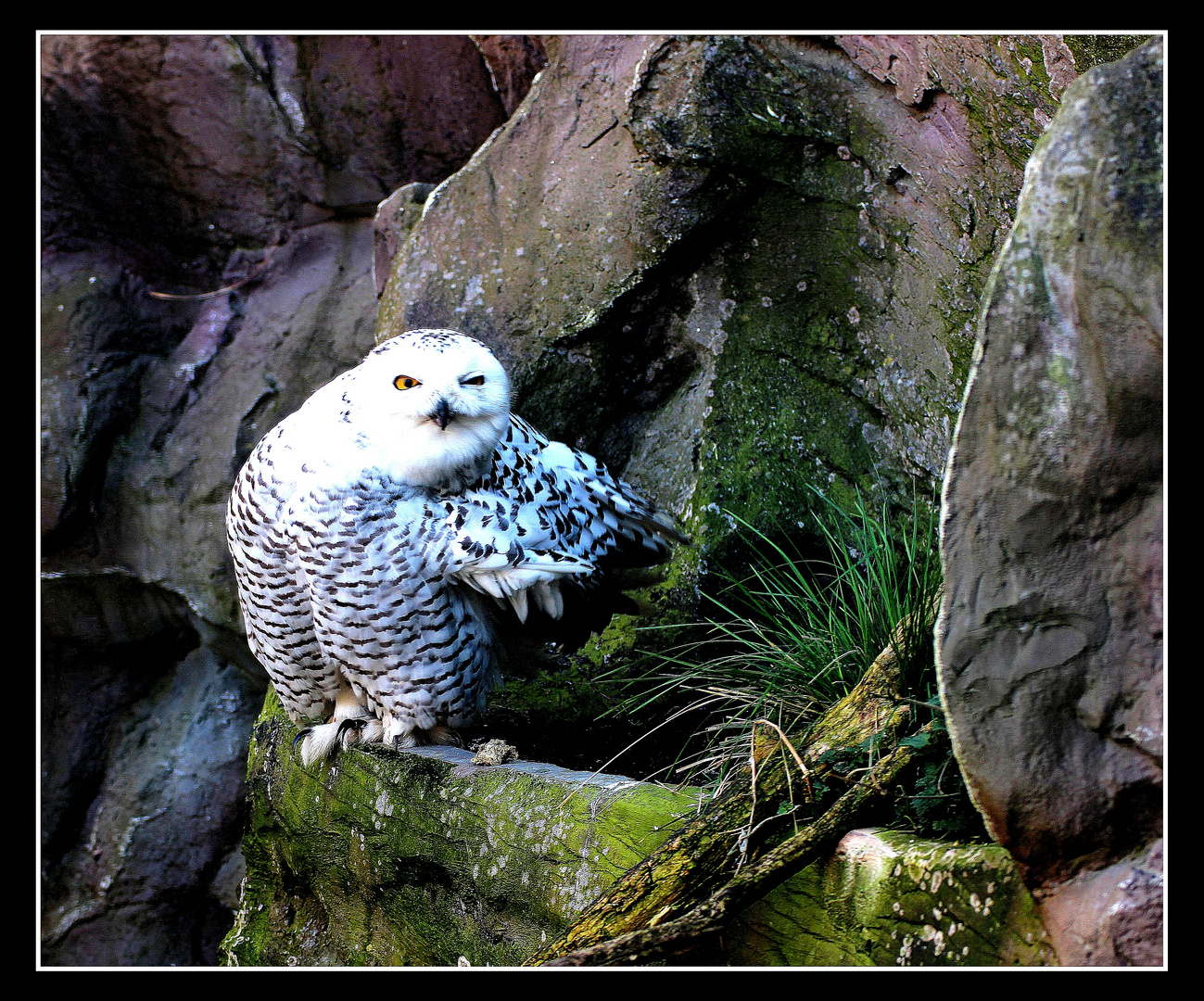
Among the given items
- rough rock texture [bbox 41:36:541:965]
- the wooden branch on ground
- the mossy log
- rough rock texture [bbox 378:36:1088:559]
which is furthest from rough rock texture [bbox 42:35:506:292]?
the wooden branch on ground

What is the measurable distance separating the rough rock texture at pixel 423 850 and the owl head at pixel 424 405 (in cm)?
82

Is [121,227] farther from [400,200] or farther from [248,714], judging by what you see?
[248,714]

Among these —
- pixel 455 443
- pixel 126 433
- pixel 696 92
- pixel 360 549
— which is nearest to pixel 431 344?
pixel 455 443

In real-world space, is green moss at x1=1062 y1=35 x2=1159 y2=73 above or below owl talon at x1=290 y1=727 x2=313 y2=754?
above

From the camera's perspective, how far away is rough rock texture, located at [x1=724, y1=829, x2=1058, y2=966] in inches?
66.5

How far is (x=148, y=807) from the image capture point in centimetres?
459

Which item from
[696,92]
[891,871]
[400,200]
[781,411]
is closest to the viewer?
[891,871]

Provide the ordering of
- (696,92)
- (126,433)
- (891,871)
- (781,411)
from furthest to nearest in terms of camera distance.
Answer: (126,433) → (781,411) → (696,92) → (891,871)

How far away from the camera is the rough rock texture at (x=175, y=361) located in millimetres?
4371

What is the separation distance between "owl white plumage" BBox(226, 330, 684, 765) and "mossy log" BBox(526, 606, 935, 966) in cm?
83

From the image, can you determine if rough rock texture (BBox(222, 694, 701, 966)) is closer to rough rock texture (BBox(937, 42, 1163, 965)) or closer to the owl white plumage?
the owl white plumage

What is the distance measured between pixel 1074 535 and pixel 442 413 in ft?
4.64

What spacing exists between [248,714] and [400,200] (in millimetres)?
2488

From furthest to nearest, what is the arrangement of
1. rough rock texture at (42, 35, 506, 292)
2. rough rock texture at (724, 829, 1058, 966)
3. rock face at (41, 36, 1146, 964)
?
1. rough rock texture at (42, 35, 506, 292)
2. rock face at (41, 36, 1146, 964)
3. rough rock texture at (724, 829, 1058, 966)
